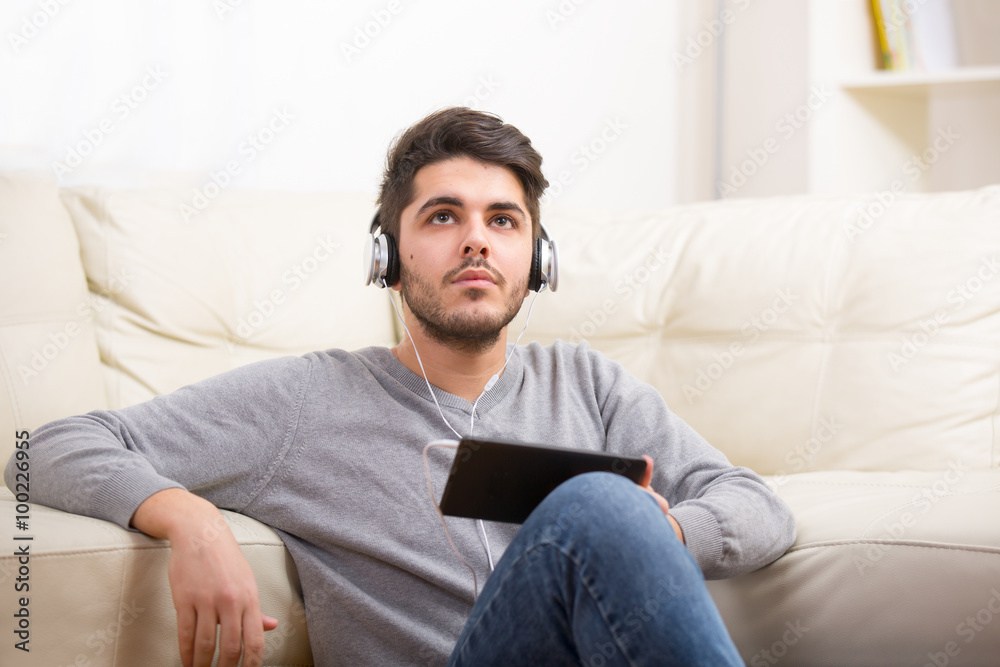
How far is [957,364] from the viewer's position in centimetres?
143

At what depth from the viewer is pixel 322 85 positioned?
1984mm

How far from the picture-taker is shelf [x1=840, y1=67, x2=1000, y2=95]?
2176mm

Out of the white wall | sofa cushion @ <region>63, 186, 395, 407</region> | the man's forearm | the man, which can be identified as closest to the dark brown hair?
the man

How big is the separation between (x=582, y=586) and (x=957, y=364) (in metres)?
0.97

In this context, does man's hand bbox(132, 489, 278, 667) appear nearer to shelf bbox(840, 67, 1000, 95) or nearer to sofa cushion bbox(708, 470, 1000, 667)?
sofa cushion bbox(708, 470, 1000, 667)

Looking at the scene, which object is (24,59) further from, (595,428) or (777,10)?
(777,10)

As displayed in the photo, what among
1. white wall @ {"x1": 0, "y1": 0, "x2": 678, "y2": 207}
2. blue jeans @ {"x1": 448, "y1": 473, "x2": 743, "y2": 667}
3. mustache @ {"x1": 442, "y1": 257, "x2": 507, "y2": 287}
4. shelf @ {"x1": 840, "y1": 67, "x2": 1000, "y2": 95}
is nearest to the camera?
blue jeans @ {"x1": 448, "y1": 473, "x2": 743, "y2": 667}

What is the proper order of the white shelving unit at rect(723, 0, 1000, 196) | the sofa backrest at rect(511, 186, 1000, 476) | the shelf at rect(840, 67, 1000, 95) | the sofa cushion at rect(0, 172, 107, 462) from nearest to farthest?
the sofa cushion at rect(0, 172, 107, 462) → the sofa backrest at rect(511, 186, 1000, 476) → the shelf at rect(840, 67, 1000, 95) → the white shelving unit at rect(723, 0, 1000, 196)

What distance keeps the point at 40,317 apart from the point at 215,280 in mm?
292

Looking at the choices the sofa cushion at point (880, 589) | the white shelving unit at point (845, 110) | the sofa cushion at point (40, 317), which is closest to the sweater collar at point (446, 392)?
the sofa cushion at point (880, 589)

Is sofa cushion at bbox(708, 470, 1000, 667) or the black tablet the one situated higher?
the black tablet

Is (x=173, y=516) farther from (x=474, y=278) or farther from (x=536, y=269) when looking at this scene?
(x=536, y=269)

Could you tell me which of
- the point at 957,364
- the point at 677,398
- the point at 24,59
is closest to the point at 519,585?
the point at 677,398

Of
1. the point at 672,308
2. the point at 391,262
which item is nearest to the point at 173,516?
the point at 391,262
